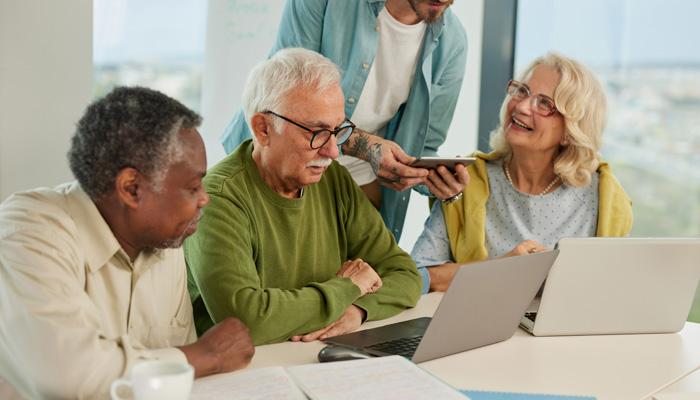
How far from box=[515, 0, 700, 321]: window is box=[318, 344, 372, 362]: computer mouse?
2.61 metres

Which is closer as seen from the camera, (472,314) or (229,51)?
(472,314)

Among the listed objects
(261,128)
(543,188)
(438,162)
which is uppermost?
(261,128)

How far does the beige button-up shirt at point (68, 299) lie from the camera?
3.87 feet

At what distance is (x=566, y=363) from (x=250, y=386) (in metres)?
0.76

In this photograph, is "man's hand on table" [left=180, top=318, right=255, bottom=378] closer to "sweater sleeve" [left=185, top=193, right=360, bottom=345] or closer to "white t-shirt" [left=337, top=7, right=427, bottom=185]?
"sweater sleeve" [left=185, top=193, right=360, bottom=345]

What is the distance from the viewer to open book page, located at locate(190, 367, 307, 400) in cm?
122

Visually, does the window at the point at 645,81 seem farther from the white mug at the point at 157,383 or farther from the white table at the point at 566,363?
the white mug at the point at 157,383

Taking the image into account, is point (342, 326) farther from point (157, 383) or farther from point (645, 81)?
point (645, 81)

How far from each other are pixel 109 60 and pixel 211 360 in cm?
210

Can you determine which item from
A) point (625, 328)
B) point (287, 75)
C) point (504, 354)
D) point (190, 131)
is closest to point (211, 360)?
point (190, 131)

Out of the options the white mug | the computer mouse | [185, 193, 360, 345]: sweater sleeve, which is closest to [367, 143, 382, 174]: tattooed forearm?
[185, 193, 360, 345]: sweater sleeve

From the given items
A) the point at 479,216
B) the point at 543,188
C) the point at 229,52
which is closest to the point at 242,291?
the point at 479,216

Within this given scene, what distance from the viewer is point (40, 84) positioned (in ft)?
7.48

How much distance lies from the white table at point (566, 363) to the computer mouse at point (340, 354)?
79 mm
